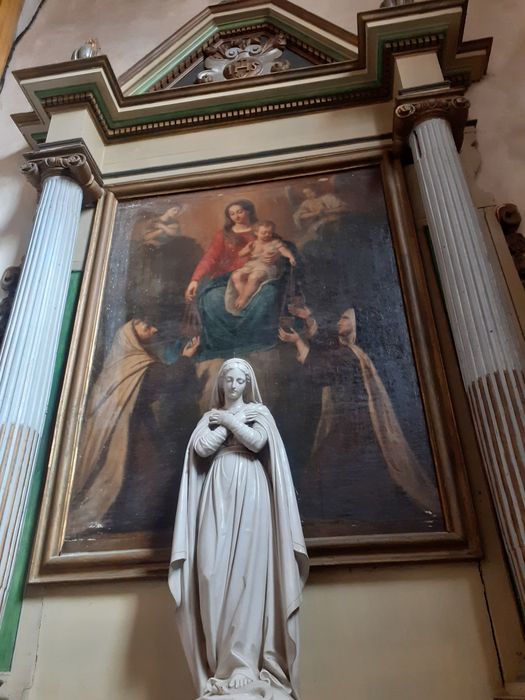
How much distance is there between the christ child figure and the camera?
4.06m

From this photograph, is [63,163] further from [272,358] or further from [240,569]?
[240,569]

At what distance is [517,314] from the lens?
3611 millimetres

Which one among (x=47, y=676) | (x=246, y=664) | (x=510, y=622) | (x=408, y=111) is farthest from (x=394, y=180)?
(x=47, y=676)

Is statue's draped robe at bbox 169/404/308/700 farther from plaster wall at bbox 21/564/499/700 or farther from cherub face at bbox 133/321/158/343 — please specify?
cherub face at bbox 133/321/158/343

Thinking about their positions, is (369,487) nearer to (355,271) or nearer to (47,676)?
(355,271)

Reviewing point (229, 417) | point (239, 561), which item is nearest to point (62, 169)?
point (229, 417)

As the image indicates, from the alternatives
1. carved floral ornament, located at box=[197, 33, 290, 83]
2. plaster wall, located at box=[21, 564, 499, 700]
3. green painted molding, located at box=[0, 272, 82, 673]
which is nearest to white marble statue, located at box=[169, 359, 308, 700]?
plaster wall, located at box=[21, 564, 499, 700]

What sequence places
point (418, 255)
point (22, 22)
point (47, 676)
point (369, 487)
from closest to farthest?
point (47, 676)
point (369, 487)
point (418, 255)
point (22, 22)

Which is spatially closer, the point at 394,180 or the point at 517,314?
the point at 517,314

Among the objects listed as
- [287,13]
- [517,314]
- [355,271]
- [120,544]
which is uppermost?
[287,13]

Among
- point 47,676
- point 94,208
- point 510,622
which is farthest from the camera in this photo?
point 94,208

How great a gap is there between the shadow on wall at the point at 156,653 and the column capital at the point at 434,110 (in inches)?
129

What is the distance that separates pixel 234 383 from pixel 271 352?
648 mm

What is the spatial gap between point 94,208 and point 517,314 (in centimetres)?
309
